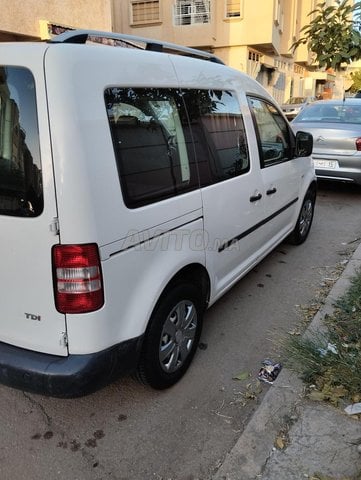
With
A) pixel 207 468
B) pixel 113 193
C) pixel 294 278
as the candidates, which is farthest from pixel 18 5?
pixel 207 468

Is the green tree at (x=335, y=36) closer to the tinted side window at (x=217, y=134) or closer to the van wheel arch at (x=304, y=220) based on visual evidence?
the tinted side window at (x=217, y=134)

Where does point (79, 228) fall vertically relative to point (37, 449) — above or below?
above

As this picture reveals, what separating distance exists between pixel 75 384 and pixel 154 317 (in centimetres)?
57

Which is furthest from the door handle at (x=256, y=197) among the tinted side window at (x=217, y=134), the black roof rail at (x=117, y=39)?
the black roof rail at (x=117, y=39)

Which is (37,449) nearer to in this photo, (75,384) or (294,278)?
(75,384)

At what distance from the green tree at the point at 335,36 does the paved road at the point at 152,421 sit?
2.24 m

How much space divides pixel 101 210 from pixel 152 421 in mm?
1333

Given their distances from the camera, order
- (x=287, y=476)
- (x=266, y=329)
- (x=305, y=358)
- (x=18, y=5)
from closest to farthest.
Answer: (x=287, y=476) < (x=305, y=358) < (x=266, y=329) < (x=18, y=5)

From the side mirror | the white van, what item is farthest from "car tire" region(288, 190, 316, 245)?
the white van

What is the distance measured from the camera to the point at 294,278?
448 cm

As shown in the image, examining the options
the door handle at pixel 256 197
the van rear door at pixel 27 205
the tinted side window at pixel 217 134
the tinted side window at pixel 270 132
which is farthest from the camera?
the tinted side window at pixel 270 132

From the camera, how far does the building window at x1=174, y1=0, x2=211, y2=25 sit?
22609mm

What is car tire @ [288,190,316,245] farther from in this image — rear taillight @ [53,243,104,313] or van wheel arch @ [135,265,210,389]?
rear taillight @ [53,243,104,313]

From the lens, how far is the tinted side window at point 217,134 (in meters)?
2.79
